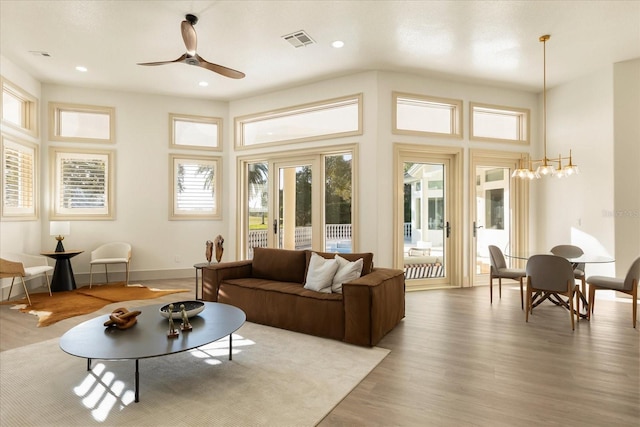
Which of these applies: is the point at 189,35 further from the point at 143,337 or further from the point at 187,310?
the point at 143,337

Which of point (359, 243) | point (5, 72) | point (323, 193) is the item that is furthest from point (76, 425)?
point (5, 72)

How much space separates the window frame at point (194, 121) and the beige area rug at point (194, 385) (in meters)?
4.37

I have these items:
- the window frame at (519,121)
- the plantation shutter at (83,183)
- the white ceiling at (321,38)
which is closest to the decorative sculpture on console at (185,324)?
the white ceiling at (321,38)

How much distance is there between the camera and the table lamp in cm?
562

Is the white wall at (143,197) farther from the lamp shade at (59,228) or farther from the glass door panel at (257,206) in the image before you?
the glass door panel at (257,206)

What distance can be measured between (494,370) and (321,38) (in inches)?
163

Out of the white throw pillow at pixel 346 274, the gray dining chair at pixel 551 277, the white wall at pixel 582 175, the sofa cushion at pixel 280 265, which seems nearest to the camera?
the white throw pillow at pixel 346 274

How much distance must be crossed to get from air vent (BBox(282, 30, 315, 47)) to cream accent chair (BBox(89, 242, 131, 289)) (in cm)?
458

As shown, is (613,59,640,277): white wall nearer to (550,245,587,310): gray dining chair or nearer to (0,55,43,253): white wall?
(550,245,587,310): gray dining chair

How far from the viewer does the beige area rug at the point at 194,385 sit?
6.92 ft

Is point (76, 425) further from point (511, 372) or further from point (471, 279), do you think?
point (471, 279)

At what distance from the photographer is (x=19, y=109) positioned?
18.6 feet

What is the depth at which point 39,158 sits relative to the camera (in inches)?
236

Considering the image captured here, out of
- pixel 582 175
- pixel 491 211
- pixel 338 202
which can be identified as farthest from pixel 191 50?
pixel 582 175
